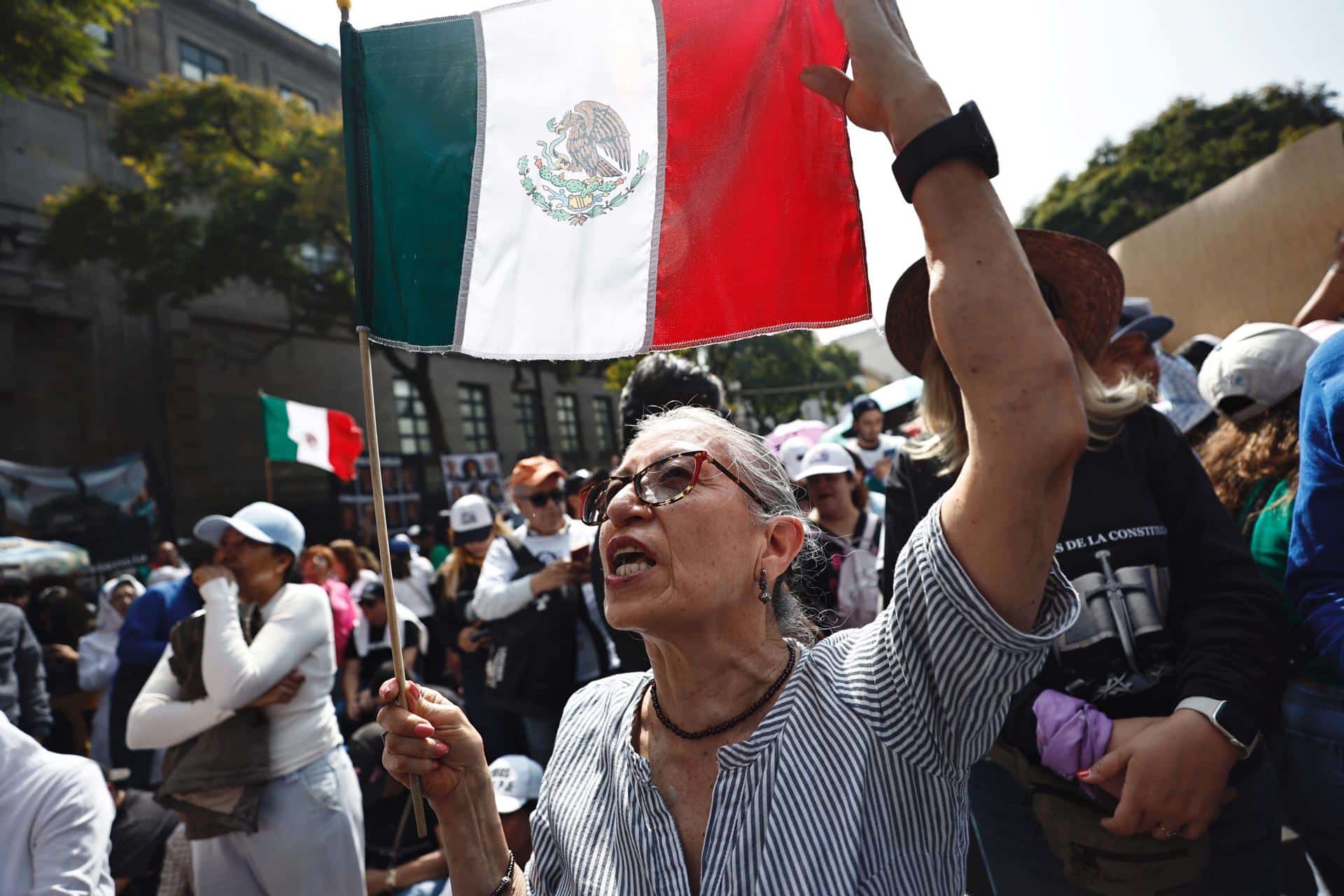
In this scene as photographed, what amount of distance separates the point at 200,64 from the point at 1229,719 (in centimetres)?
2677

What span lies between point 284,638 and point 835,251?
8.44 feet

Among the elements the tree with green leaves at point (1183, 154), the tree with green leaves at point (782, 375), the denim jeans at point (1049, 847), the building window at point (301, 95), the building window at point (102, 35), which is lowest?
the denim jeans at point (1049, 847)

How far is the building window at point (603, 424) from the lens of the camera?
35.3 meters

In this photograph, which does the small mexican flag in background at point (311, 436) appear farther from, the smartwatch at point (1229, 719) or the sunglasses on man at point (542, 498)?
the smartwatch at point (1229, 719)

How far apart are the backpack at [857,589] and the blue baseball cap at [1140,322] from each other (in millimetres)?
1519

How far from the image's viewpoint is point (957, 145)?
1152 mm

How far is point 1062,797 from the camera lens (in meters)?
1.81

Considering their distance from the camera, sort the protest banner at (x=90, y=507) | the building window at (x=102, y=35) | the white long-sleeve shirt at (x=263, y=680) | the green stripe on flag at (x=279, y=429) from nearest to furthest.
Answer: the white long-sleeve shirt at (x=263, y=680)
the green stripe on flag at (x=279, y=429)
the protest banner at (x=90, y=507)
the building window at (x=102, y=35)

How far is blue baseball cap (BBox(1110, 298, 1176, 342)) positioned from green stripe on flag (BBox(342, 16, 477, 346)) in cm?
295

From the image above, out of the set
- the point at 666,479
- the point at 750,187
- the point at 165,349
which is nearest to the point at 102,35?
the point at 165,349

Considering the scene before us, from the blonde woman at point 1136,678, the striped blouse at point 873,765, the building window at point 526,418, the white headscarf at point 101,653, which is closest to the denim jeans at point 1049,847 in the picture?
the blonde woman at point 1136,678

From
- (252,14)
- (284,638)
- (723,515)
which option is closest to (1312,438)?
(723,515)

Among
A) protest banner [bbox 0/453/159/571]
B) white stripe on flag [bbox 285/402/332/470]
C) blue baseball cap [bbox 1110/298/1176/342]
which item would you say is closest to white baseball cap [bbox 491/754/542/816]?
blue baseball cap [bbox 1110/298/1176/342]

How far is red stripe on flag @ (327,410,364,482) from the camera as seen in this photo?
9648mm
